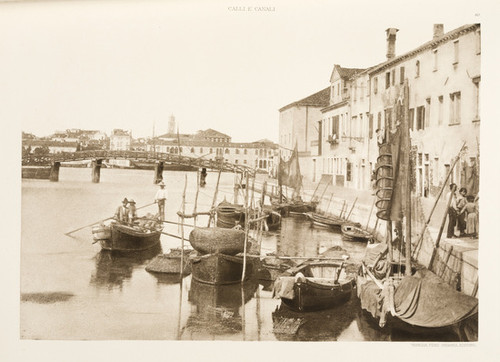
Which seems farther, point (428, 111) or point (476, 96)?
point (428, 111)

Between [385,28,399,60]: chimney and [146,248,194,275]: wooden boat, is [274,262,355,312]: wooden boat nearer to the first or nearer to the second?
[146,248,194,275]: wooden boat

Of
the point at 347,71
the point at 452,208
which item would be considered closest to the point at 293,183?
the point at 347,71

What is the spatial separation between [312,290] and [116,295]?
59.0 inches

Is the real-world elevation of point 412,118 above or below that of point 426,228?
above

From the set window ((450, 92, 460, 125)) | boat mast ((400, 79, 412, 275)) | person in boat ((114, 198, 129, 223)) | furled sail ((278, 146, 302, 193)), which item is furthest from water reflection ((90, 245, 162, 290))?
window ((450, 92, 460, 125))

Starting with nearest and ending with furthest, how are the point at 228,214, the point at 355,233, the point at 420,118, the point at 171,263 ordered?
the point at 420,118
the point at 355,233
the point at 171,263
the point at 228,214

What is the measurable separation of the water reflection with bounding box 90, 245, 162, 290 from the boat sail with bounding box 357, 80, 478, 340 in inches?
74.7

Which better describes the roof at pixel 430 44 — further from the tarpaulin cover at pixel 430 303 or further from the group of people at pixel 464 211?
the tarpaulin cover at pixel 430 303

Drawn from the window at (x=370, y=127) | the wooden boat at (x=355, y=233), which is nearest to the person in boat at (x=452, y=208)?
the wooden boat at (x=355, y=233)

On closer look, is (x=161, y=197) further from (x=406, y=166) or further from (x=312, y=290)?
(x=406, y=166)

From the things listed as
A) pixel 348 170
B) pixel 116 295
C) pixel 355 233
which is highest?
pixel 348 170

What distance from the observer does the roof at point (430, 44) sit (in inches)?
133

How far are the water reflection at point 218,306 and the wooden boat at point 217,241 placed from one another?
312 millimetres

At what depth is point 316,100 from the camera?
3.84 metres
